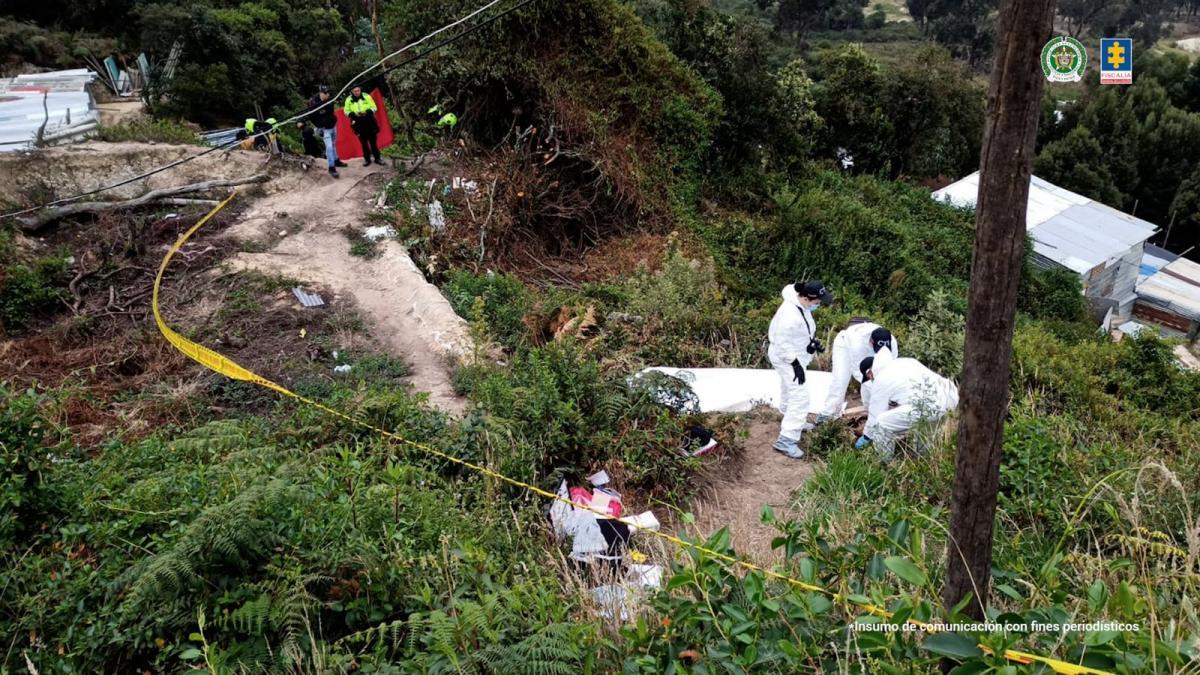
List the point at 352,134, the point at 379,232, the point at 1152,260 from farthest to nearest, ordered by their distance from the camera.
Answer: the point at 1152,260, the point at 352,134, the point at 379,232

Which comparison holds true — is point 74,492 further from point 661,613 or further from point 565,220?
point 565,220

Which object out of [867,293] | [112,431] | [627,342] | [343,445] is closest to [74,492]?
[343,445]

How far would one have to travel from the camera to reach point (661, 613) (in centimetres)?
285

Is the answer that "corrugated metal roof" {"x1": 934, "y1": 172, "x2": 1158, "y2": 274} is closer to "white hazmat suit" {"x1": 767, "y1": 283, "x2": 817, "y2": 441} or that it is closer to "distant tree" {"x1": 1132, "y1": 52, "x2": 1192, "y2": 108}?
"white hazmat suit" {"x1": 767, "y1": 283, "x2": 817, "y2": 441}

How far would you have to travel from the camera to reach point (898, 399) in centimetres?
607

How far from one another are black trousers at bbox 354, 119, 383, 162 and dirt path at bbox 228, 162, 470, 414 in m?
0.24

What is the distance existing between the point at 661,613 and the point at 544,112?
10.9 m

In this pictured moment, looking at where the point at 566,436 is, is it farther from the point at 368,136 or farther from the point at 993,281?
the point at 368,136

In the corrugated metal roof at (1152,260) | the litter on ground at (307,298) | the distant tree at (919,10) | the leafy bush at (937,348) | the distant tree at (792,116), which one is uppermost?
the distant tree at (919,10)

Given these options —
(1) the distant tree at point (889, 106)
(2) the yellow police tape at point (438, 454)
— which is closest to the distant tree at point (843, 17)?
(1) the distant tree at point (889, 106)

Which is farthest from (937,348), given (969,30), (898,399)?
(969,30)

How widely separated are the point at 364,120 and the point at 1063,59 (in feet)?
36.7

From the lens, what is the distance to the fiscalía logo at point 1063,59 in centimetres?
240

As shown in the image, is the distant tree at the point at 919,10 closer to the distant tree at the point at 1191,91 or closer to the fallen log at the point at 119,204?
the distant tree at the point at 1191,91
